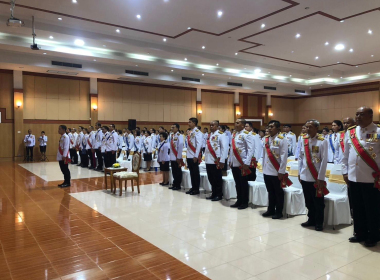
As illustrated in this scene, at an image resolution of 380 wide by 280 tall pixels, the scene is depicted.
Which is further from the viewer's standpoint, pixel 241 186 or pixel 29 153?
pixel 29 153

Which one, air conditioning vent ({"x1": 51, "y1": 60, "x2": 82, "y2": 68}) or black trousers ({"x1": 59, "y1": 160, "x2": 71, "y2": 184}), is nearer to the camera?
black trousers ({"x1": 59, "y1": 160, "x2": 71, "y2": 184})

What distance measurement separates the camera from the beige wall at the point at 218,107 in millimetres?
20172

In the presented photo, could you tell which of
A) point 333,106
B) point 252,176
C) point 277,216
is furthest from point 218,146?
point 333,106

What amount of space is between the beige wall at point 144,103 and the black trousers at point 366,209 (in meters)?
14.6

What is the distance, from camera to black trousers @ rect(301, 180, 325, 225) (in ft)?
13.4

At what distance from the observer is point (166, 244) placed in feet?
11.9

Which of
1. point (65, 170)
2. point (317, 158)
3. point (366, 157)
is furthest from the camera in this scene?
point (65, 170)

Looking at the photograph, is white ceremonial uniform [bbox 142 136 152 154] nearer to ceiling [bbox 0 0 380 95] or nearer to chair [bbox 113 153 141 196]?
chair [bbox 113 153 141 196]

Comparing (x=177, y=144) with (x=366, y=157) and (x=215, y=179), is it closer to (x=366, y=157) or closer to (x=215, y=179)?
(x=215, y=179)

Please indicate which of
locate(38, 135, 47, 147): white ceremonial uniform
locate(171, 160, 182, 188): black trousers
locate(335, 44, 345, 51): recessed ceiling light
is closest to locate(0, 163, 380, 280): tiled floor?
locate(171, 160, 182, 188): black trousers

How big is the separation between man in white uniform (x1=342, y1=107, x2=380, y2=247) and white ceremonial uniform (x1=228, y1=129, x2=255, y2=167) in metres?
1.67

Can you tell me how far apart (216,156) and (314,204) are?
81.8 inches

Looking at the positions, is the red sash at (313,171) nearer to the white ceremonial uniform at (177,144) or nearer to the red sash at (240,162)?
the red sash at (240,162)

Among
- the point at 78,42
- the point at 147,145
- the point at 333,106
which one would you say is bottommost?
the point at 147,145
